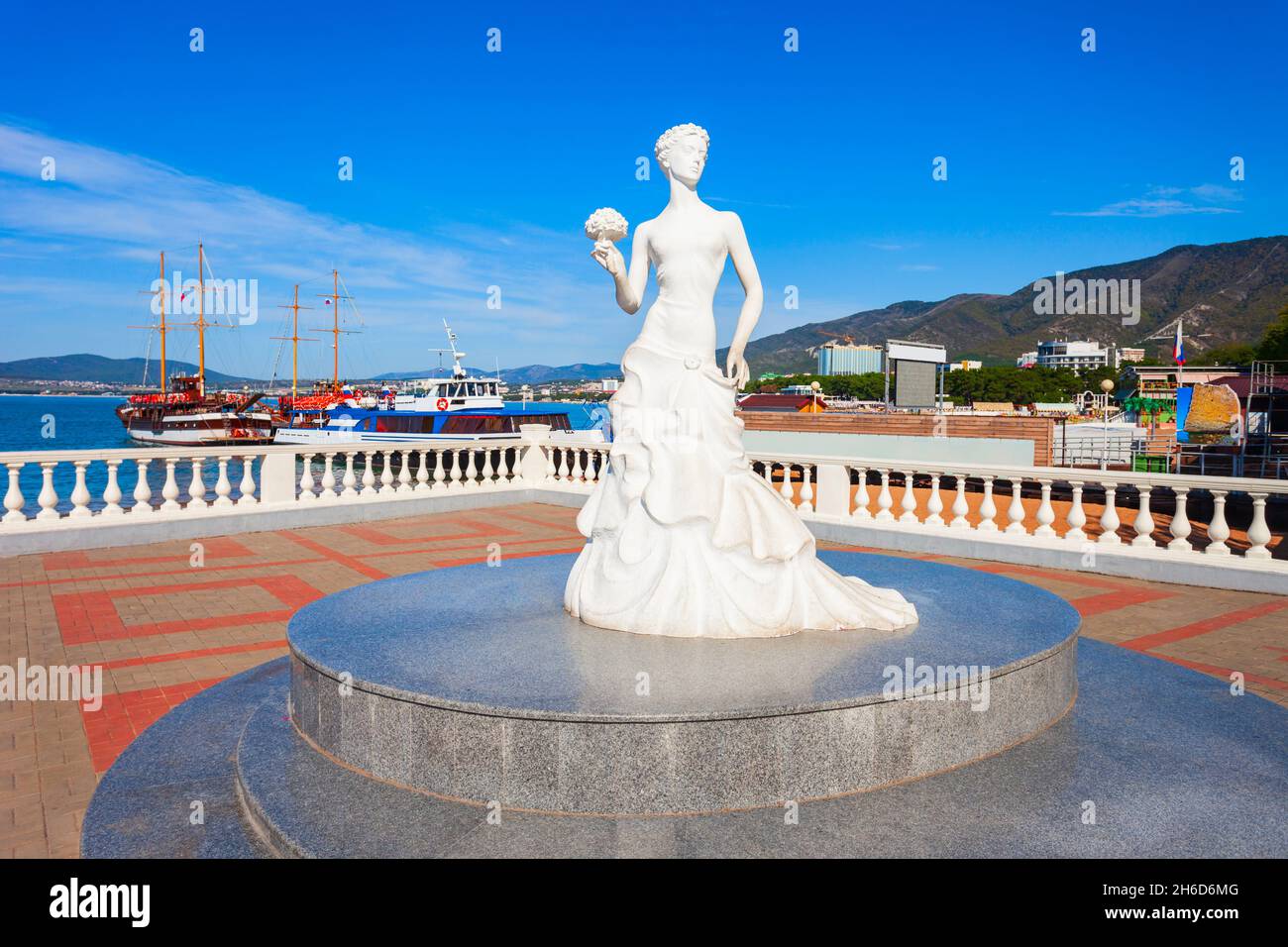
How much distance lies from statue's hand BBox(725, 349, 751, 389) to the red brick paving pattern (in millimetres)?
4142

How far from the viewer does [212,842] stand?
3.61 m

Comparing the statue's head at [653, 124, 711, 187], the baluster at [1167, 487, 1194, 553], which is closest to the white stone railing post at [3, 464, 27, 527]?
the statue's head at [653, 124, 711, 187]

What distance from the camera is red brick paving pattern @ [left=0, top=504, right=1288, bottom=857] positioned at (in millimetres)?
4578

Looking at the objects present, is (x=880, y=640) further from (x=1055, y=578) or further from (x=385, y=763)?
(x=1055, y=578)

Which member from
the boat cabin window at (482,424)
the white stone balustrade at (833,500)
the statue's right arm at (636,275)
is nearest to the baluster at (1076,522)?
the white stone balustrade at (833,500)

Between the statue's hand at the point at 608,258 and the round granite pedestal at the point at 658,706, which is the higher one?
the statue's hand at the point at 608,258

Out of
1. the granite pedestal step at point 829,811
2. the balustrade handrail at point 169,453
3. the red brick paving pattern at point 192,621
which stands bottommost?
the red brick paving pattern at point 192,621

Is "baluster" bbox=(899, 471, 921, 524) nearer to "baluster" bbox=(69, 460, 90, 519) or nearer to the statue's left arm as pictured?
the statue's left arm

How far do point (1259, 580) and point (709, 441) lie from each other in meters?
7.26

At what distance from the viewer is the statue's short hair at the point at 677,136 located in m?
5.57

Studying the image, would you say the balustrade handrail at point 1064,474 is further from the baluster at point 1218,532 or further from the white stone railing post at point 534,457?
the white stone railing post at point 534,457

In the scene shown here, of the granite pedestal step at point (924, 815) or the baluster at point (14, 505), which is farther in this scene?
the baluster at point (14, 505)
